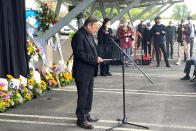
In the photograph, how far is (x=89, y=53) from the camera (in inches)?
201

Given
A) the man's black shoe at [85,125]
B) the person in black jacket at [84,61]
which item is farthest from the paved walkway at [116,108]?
the person in black jacket at [84,61]

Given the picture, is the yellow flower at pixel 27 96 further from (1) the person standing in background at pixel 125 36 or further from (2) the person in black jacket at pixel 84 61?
(1) the person standing in background at pixel 125 36

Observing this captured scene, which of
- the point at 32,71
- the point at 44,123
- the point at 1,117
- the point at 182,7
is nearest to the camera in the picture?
the point at 44,123

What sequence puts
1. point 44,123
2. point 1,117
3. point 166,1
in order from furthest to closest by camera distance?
point 166,1
point 1,117
point 44,123

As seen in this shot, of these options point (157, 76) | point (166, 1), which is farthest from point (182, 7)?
point (157, 76)

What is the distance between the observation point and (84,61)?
16.5ft

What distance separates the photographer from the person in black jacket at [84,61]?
16.4 ft

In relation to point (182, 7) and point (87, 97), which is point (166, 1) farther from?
point (182, 7)

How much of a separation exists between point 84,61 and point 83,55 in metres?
0.11

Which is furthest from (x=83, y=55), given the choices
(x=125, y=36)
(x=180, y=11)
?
(x=180, y=11)

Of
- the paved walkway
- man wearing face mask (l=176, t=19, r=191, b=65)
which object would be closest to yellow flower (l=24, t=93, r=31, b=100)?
the paved walkway

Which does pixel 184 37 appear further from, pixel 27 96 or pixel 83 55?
pixel 83 55

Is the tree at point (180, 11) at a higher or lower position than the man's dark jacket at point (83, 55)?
higher

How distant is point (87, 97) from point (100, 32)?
5487 mm
